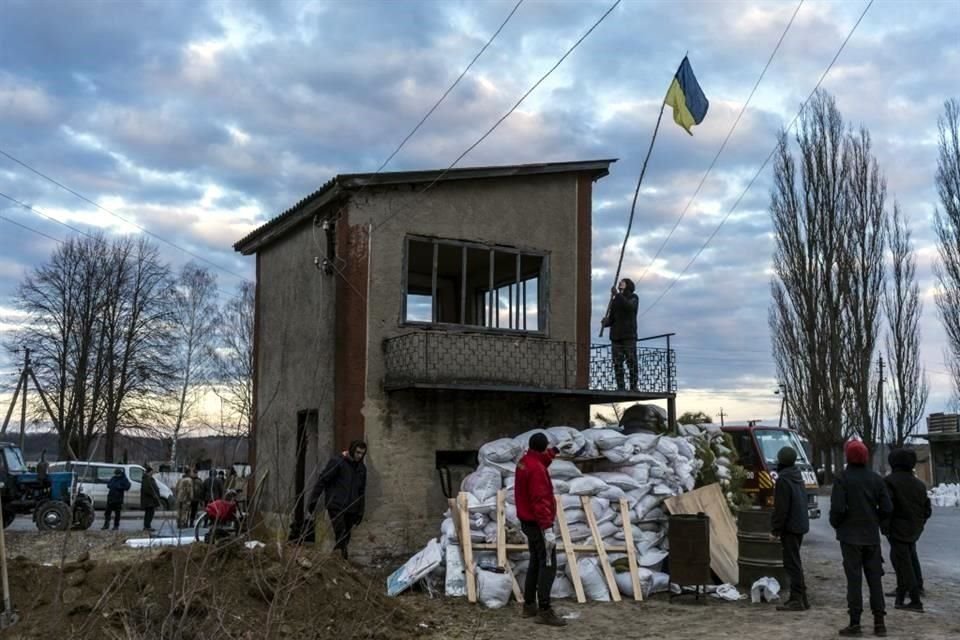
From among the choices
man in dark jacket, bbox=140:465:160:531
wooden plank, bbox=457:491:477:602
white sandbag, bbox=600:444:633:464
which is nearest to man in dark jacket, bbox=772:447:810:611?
white sandbag, bbox=600:444:633:464

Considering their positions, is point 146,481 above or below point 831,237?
below

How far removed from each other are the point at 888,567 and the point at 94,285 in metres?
36.4

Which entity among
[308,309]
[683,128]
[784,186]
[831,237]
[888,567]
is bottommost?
[888,567]

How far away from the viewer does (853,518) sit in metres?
7.99

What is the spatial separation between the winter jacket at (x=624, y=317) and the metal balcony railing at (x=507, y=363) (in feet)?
0.86

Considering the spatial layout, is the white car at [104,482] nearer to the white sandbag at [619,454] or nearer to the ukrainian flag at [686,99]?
the white sandbag at [619,454]

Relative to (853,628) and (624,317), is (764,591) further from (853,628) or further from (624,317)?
(624,317)

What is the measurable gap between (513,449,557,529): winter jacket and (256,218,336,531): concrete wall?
200 inches

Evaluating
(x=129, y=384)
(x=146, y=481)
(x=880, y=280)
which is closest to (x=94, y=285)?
(x=129, y=384)

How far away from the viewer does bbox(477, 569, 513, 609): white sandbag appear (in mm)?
9508

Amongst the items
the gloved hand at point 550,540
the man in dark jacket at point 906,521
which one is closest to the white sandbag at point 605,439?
the gloved hand at point 550,540

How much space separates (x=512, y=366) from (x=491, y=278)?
1.42m

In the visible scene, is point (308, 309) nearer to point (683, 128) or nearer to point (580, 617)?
point (683, 128)

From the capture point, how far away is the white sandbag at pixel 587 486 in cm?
1103
